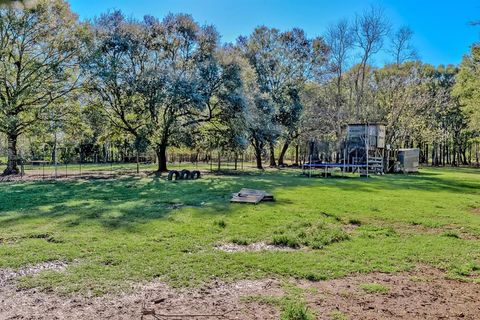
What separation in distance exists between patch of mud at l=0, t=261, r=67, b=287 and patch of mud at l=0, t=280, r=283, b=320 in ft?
1.26

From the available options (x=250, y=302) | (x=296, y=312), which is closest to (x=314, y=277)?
(x=250, y=302)

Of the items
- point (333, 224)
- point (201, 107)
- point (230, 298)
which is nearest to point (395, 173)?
point (201, 107)

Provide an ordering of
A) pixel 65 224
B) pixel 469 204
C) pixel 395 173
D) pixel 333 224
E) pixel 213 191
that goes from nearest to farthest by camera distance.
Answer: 1. pixel 65 224
2. pixel 333 224
3. pixel 469 204
4. pixel 213 191
5. pixel 395 173

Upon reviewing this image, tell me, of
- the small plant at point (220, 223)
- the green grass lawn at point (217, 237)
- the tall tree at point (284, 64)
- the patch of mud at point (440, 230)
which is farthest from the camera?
the tall tree at point (284, 64)

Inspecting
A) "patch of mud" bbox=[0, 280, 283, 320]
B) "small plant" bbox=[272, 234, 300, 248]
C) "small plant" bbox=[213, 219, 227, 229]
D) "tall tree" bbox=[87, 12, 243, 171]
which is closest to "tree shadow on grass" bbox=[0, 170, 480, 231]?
"small plant" bbox=[213, 219, 227, 229]

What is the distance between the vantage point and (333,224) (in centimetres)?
801

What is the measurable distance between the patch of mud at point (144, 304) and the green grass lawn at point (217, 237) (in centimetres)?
25

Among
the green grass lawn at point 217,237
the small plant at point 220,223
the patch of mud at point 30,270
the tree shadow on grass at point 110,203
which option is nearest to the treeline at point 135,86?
the tree shadow on grass at point 110,203

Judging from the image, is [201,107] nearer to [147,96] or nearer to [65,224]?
[147,96]

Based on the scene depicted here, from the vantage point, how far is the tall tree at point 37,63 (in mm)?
19984

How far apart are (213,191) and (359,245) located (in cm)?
763

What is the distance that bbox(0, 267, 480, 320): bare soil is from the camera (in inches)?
145

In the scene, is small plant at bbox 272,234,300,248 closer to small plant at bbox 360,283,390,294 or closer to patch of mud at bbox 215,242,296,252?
patch of mud at bbox 215,242,296,252

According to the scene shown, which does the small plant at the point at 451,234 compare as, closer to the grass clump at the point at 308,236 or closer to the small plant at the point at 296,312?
the grass clump at the point at 308,236
